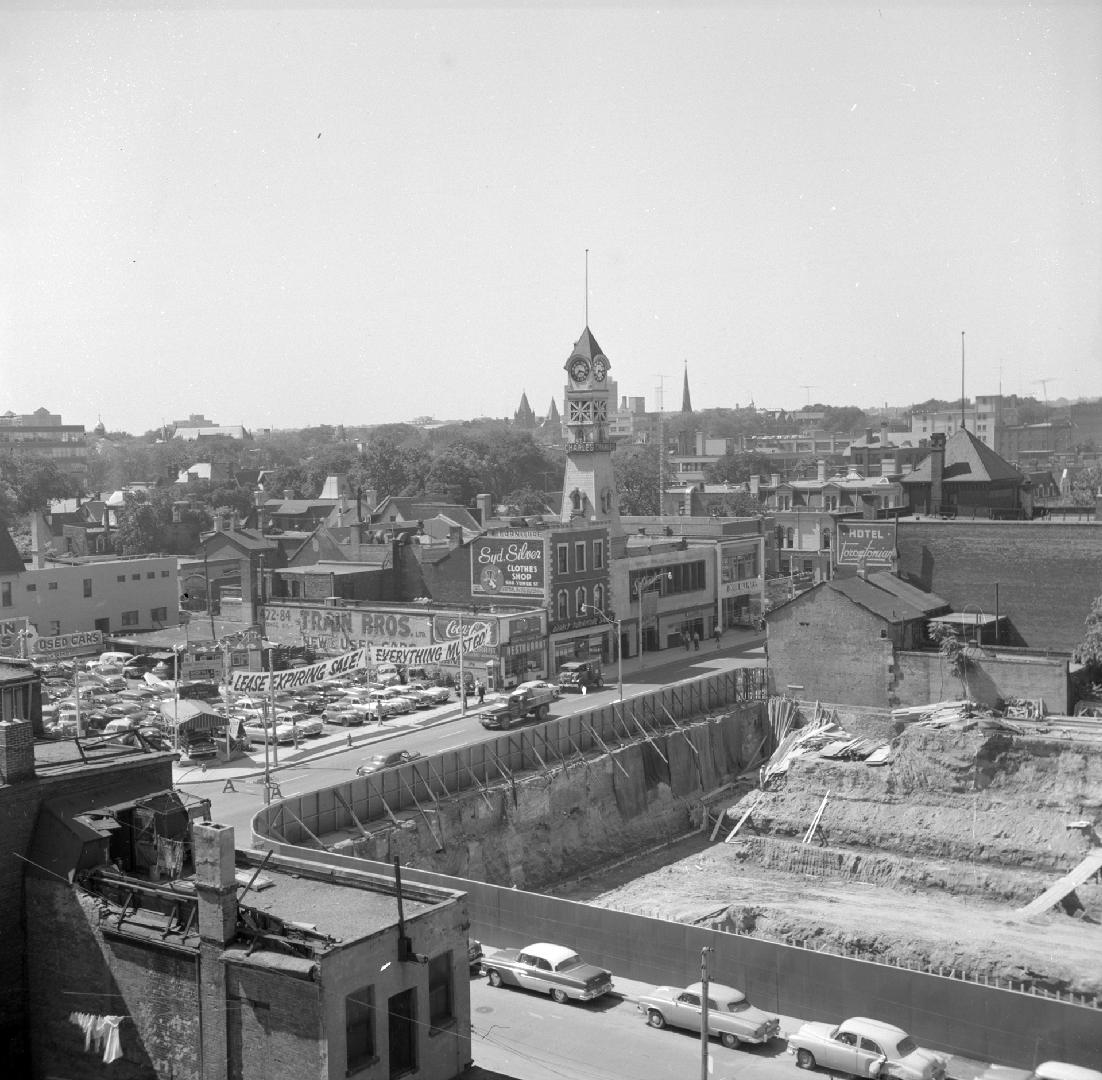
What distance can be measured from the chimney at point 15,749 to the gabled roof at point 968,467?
6246cm

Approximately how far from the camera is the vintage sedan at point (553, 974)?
2730 cm

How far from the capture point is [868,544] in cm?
6688

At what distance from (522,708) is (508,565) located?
1747 cm

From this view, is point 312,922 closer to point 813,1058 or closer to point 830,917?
point 813,1058

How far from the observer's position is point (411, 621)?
6906 cm

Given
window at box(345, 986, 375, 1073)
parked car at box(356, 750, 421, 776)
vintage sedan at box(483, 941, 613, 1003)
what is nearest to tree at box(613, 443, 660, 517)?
parked car at box(356, 750, 421, 776)

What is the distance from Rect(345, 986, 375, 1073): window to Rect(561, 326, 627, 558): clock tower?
5964 centimetres

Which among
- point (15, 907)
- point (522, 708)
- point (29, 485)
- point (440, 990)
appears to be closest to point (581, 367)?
point (522, 708)

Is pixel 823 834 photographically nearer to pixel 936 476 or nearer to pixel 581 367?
pixel 936 476

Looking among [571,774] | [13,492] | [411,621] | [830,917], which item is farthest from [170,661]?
[13,492]

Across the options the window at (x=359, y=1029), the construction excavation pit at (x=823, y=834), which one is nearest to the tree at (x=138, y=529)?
the construction excavation pit at (x=823, y=834)

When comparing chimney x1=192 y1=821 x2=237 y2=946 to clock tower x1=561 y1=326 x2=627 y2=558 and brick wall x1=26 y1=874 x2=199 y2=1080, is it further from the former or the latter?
clock tower x1=561 y1=326 x2=627 y2=558

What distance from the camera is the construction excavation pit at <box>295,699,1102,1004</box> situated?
3581cm

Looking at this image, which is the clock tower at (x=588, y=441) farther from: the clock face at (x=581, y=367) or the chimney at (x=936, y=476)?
the chimney at (x=936, y=476)
